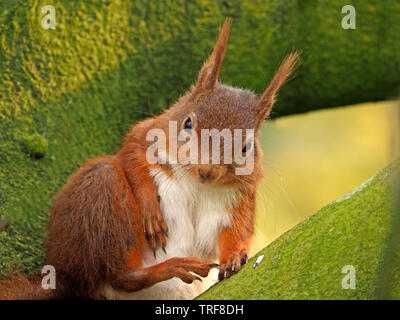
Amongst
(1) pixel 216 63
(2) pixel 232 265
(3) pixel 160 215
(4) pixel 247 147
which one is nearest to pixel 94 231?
(3) pixel 160 215


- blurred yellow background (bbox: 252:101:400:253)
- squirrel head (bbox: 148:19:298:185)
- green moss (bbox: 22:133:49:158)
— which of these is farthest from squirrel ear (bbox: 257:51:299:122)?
blurred yellow background (bbox: 252:101:400:253)

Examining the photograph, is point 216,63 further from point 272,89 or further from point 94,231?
point 94,231

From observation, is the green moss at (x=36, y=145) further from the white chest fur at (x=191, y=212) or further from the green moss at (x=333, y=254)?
the green moss at (x=333, y=254)

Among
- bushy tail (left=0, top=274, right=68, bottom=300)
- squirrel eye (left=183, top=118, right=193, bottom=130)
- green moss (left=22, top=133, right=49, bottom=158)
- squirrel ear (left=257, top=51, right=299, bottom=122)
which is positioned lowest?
bushy tail (left=0, top=274, right=68, bottom=300)

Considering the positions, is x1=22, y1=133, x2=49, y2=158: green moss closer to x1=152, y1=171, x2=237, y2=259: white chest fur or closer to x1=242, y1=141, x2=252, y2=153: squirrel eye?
x1=152, y1=171, x2=237, y2=259: white chest fur

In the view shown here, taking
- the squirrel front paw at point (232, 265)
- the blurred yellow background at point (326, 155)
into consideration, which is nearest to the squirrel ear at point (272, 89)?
the squirrel front paw at point (232, 265)

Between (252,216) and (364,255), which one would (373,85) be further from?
(364,255)

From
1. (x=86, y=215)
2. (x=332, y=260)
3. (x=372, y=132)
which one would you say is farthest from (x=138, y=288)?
(x=372, y=132)
